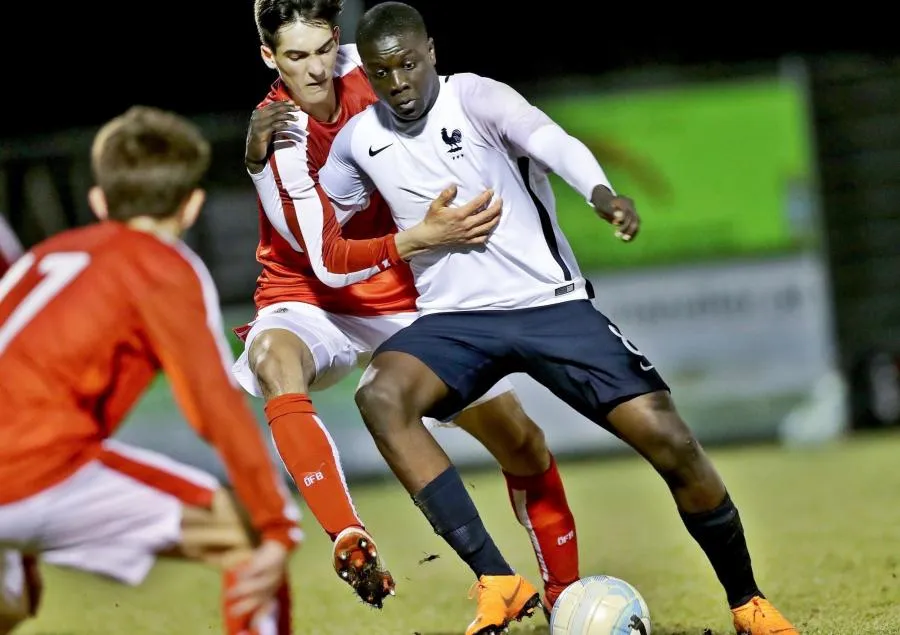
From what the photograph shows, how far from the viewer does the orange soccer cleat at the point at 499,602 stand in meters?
4.33

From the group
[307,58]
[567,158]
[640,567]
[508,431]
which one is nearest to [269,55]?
[307,58]

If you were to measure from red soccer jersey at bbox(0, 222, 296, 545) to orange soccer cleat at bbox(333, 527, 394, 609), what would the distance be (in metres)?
1.33

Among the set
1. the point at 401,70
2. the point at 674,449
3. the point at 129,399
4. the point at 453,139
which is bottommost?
the point at 674,449

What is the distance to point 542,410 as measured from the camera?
10422 millimetres

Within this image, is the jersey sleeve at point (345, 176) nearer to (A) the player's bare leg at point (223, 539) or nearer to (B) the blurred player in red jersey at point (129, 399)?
(B) the blurred player in red jersey at point (129, 399)

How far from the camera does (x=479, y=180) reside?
4.50 m

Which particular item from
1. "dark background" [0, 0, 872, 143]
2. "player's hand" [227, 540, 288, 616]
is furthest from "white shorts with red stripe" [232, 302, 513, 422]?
"dark background" [0, 0, 872, 143]

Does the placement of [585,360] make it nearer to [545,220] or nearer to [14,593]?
[545,220]

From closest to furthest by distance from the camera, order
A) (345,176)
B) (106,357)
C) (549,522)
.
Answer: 1. (106,357)
2. (345,176)
3. (549,522)

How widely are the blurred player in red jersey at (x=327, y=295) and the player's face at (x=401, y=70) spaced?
323mm

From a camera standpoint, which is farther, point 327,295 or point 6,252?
point 327,295

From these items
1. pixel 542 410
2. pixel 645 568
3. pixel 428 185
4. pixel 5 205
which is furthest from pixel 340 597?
pixel 5 205

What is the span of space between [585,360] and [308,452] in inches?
39.4

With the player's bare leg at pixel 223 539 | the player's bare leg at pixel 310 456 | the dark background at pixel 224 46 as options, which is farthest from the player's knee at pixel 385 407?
the dark background at pixel 224 46
